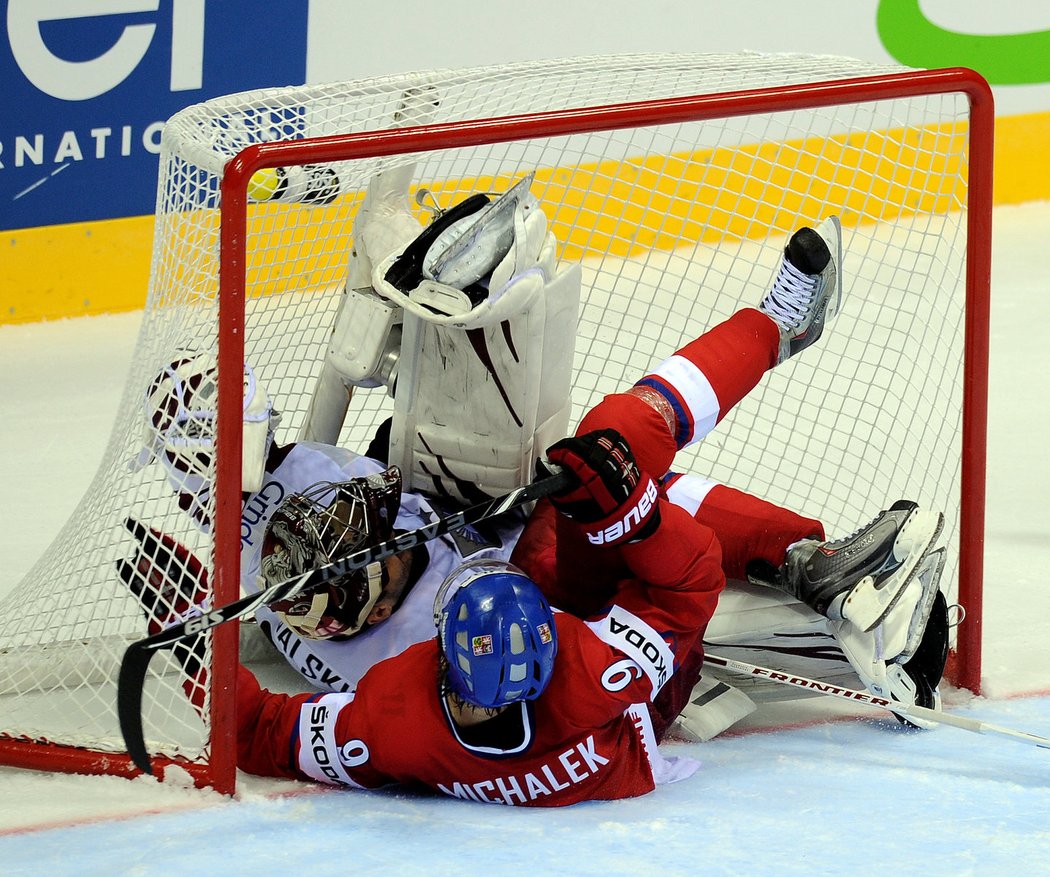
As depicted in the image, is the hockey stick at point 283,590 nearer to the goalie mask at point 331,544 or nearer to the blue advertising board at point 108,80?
the goalie mask at point 331,544

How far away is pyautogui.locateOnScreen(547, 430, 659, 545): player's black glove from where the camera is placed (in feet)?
6.84

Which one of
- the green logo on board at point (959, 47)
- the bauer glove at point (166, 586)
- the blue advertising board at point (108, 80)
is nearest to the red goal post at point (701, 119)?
the bauer glove at point (166, 586)

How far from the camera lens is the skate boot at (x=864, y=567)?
7.93 feet

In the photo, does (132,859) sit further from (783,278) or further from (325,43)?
(325,43)

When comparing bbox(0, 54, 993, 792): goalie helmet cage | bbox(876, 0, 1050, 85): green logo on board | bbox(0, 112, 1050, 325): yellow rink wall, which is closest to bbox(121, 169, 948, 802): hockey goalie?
bbox(0, 54, 993, 792): goalie helmet cage

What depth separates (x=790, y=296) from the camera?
248 cm

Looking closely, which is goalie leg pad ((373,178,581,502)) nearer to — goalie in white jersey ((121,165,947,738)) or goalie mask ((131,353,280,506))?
goalie in white jersey ((121,165,947,738))

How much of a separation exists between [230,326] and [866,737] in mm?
1181

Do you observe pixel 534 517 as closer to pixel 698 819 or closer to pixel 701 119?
pixel 698 819

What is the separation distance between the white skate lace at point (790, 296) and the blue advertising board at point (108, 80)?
2.33m

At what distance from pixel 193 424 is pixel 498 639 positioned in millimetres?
526

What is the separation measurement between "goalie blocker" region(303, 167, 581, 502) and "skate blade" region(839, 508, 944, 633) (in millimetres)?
529

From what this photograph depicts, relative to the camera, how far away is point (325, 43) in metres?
4.50

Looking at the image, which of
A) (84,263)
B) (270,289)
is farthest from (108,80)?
(270,289)
